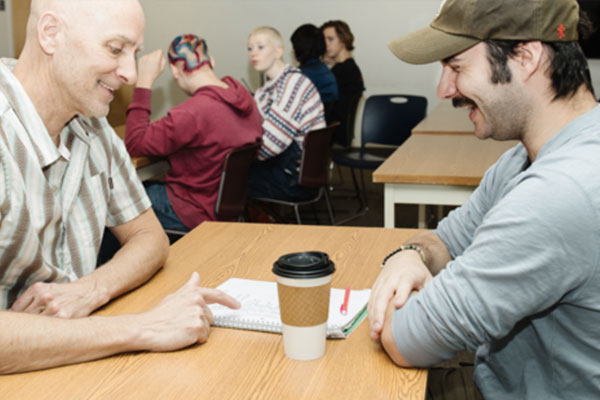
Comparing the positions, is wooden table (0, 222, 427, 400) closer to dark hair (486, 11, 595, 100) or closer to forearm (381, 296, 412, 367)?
forearm (381, 296, 412, 367)

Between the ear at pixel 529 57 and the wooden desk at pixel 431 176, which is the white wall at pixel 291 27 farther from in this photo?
the ear at pixel 529 57

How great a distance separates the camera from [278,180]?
384 centimetres

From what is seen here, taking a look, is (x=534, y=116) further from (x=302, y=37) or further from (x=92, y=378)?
(x=302, y=37)

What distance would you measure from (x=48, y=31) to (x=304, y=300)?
2.60 ft

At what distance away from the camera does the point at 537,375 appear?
1104 millimetres

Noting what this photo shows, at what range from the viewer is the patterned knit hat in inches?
130

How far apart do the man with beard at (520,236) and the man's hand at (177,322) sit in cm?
30

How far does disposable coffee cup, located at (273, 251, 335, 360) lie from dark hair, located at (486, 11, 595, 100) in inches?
18.6

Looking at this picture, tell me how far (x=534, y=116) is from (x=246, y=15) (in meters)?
7.04

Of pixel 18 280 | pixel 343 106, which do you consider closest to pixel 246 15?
pixel 343 106

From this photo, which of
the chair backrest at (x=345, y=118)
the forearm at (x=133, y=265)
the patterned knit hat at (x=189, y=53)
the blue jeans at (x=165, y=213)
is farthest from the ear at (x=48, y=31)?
the chair backrest at (x=345, y=118)

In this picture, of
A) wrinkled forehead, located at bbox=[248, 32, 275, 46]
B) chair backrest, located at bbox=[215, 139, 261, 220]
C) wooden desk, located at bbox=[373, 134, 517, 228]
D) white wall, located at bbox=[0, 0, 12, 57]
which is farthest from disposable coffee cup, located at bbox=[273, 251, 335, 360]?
wrinkled forehead, located at bbox=[248, 32, 275, 46]

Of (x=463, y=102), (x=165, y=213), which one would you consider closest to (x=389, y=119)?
(x=165, y=213)

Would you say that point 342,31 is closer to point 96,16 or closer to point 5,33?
point 5,33
